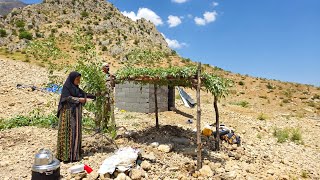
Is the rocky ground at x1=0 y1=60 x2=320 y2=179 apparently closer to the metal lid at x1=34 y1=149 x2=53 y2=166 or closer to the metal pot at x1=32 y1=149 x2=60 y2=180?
the metal pot at x1=32 y1=149 x2=60 y2=180

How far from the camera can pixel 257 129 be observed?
1284 cm

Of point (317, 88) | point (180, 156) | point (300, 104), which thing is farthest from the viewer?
point (317, 88)

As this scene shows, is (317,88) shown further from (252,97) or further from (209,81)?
(209,81)

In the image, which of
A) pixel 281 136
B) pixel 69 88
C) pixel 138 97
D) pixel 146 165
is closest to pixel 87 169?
pixel 146 165

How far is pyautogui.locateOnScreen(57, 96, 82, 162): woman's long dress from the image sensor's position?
5.91 m

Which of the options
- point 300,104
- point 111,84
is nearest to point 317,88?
point 300,104

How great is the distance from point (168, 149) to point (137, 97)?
17.2 ft

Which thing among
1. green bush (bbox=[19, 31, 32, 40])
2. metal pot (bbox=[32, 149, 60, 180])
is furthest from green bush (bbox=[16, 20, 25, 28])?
metal pot (bbox=[32, 149, 60, 180])

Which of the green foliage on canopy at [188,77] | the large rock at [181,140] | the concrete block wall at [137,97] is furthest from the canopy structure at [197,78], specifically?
the concrete block wall at [137,97]

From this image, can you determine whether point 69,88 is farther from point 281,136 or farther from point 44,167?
point 281,136

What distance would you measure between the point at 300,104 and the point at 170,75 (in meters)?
19.6

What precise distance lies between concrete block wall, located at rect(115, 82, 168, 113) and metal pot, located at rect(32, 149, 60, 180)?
715 centimetres

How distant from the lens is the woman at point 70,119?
5836 millimetres

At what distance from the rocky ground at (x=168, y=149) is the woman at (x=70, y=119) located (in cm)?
28
